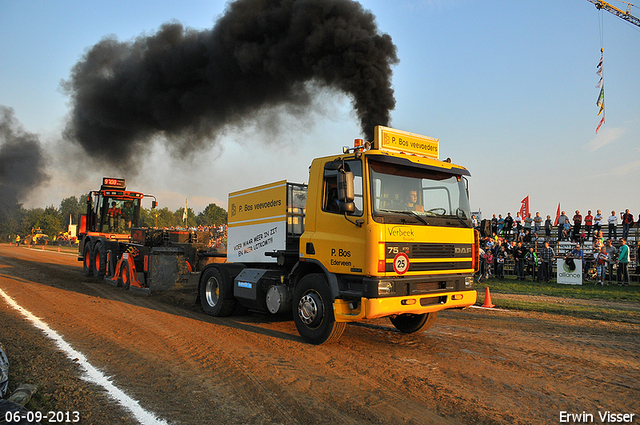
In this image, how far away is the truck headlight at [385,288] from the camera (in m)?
5.44

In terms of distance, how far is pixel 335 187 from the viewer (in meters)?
6.10

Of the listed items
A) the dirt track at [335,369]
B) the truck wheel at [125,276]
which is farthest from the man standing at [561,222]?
the truck wheel at [125,276]

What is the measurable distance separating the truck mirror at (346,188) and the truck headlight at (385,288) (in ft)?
3.87

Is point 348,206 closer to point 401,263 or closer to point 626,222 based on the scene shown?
point 401,263

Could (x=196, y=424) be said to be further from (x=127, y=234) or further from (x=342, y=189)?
(x=127, y=234)

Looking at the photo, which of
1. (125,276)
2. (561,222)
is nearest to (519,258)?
(561,222)

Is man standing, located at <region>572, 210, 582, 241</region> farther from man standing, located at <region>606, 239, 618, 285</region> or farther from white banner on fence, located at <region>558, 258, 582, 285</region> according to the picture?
white banner on fence, located at <region>558, 258, 582, 285</region>

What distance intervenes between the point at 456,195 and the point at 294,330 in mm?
3546

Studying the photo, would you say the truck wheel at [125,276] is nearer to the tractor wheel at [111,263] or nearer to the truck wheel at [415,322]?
the tractor wheel at [111,263]

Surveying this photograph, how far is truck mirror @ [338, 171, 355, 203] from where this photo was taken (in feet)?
18.3

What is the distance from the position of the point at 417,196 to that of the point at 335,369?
2729 millimetres

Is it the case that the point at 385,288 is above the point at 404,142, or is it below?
below

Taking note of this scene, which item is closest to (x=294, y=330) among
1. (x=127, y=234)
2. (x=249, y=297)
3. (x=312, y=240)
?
(x=249, y=297)

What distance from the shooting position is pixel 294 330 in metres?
7.18
